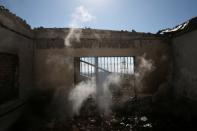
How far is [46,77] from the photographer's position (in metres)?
9.05

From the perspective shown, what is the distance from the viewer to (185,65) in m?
9.04

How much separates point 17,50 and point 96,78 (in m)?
3.87

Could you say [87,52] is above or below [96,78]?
above

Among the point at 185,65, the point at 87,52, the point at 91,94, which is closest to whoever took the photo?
the point at 185,65

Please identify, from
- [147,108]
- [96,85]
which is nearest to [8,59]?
[96,85]

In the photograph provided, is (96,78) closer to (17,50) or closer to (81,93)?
(81,93)

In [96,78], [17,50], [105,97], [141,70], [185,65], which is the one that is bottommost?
[105,97]

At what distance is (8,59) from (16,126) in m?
2.32

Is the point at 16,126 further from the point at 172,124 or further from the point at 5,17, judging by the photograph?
the point at 172,124

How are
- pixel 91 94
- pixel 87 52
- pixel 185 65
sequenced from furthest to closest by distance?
pixel 91 94 → pixel 87 52 → pixel 185 65

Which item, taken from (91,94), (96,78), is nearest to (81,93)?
(91,94)

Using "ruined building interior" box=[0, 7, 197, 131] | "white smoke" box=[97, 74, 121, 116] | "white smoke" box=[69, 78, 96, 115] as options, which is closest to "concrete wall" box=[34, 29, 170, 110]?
"ruined building interior" box=[0, 7, 197, 131]

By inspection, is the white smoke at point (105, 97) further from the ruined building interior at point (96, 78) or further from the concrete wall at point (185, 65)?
the concrete wall at point (185, 65)

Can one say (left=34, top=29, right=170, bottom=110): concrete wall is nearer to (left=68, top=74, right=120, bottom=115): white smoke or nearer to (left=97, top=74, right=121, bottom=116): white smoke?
(left=68, top=74, right=120, bottom=115): white smoke
